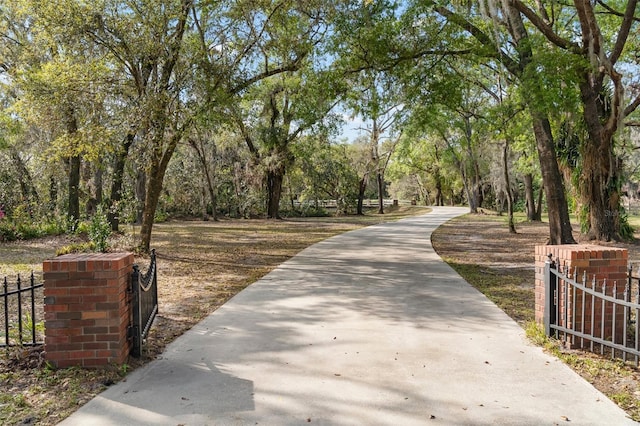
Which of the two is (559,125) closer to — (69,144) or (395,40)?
(395,40)

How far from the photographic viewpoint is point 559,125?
16312mm

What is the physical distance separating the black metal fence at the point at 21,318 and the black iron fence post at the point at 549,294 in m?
5.04

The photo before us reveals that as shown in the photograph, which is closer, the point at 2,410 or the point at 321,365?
the point at 2,410

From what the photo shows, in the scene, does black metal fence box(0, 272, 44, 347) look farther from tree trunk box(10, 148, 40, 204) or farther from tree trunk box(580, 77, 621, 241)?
tree trunk box(10, 148, 40, 204)

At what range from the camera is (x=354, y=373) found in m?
4.21

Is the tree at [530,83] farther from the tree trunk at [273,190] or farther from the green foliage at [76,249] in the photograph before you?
the tree trunk at [273,190]

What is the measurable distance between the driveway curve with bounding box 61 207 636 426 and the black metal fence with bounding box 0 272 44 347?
4.35ft

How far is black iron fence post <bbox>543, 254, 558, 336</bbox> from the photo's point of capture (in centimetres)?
509

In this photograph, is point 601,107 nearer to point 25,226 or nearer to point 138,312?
point 138,312

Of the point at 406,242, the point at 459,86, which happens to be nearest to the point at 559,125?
the point at 459,86

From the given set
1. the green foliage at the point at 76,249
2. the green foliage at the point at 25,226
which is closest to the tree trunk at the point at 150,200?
the green foliage at the point at 76,249

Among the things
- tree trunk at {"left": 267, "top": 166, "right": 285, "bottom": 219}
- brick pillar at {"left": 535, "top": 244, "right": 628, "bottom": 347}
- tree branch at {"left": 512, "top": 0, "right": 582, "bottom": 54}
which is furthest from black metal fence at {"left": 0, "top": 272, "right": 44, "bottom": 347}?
tree trunk at {"left": 267, "top": 166, "right": 285, "bottom": 219}

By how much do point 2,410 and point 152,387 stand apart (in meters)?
1.04

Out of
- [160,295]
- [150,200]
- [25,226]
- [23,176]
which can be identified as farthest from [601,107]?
[23,176]
